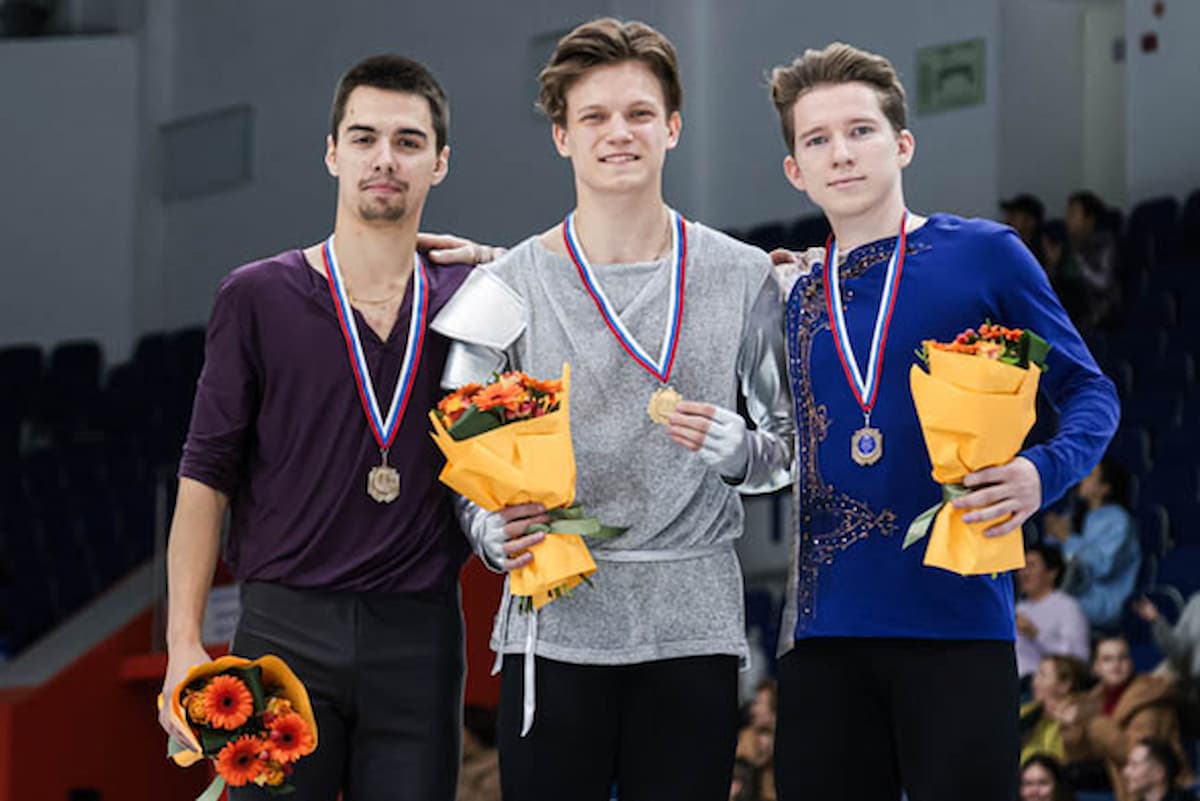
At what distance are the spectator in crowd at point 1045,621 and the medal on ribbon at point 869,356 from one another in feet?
14.4

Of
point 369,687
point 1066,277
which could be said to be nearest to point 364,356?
point 369,687

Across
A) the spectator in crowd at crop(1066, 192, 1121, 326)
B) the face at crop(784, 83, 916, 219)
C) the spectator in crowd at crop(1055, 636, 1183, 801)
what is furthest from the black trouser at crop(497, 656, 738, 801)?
the spectator in crowd at crop(1066, 192, 1121, 326)

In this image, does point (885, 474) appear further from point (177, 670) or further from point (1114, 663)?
point (1114, 663)

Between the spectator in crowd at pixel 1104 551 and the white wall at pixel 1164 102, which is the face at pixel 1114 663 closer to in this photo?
the spectator in crowd at pixel 1104 551

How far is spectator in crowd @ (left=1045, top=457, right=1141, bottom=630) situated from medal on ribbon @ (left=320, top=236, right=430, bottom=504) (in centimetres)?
486

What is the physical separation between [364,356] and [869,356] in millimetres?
847

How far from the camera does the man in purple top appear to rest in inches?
121

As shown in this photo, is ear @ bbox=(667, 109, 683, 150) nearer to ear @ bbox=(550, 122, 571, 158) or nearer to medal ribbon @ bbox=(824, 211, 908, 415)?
ear @ bbox=(550, 122, 571, 158)

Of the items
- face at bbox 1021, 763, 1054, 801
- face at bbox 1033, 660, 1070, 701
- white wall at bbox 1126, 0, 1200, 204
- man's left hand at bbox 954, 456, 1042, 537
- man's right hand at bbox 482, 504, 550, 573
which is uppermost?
A: white wall at bbox 1126, 0, 1200, 204

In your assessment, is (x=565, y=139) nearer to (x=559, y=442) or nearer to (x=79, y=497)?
(x=559, y=442)

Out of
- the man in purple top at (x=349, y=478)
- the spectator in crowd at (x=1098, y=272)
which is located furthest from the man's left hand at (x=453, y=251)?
the spectator in crowd at (x=1098, y=272)

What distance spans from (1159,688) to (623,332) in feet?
13.7

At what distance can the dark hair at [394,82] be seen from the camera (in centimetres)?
329

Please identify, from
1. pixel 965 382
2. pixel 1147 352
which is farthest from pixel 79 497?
pixel 965 382
